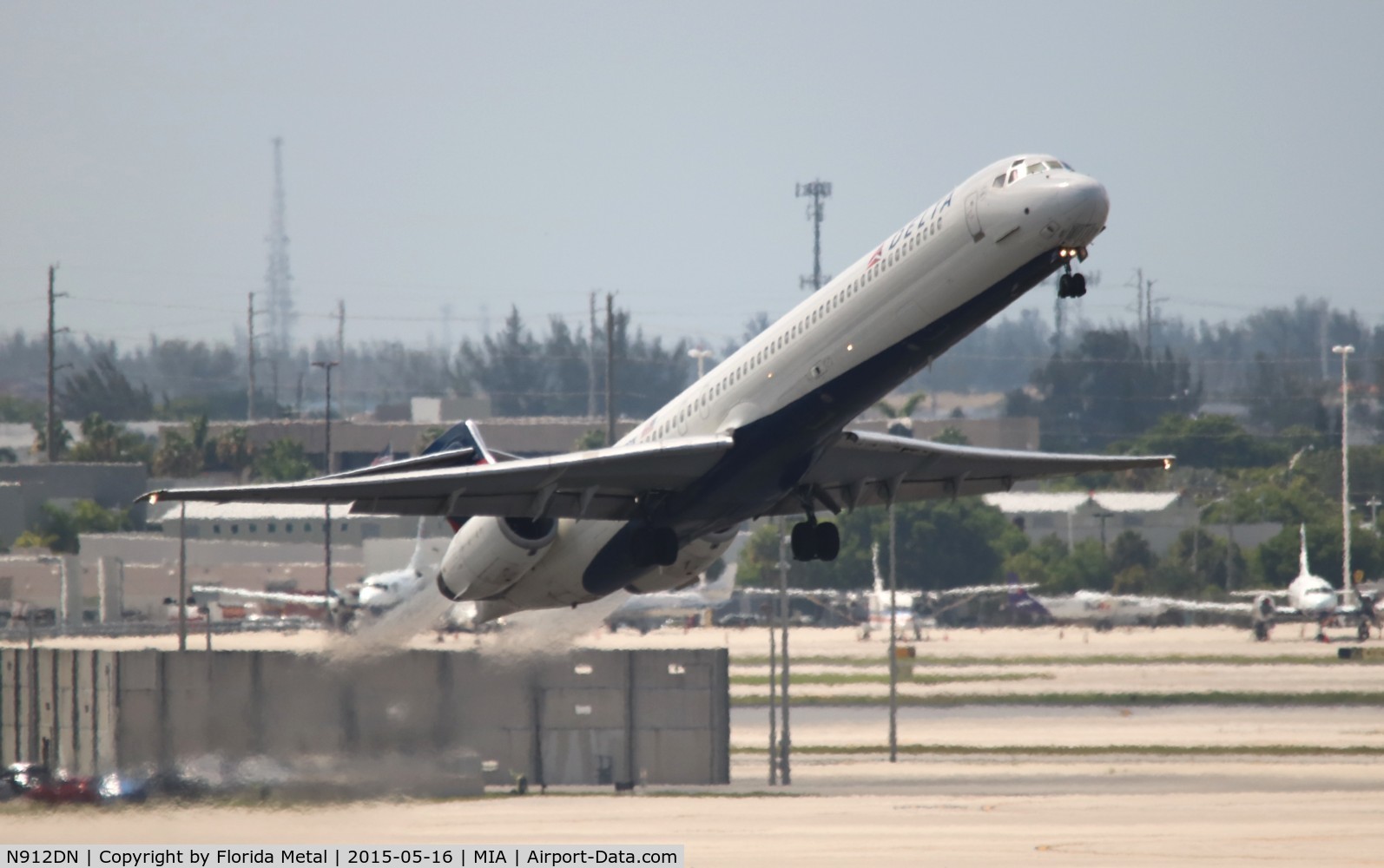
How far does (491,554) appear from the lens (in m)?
42.8

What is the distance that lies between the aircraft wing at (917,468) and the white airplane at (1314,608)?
2581 inches

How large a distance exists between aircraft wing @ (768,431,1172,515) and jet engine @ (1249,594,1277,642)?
64871mm

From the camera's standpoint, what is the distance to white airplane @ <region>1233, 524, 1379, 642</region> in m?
105

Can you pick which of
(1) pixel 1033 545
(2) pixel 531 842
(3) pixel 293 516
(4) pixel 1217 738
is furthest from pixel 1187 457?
(2) pixel 531 842

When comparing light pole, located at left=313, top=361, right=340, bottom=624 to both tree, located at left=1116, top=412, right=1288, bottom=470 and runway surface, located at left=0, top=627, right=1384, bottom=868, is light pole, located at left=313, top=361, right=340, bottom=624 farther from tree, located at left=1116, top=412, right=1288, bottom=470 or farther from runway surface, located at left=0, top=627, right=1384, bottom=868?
tree, located at left=1116, top=412, right=1288, bottom=470

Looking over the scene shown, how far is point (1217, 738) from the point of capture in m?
67.4

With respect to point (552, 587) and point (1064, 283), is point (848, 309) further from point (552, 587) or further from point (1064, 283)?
point (552, 587)

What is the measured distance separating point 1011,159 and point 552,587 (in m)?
16.1

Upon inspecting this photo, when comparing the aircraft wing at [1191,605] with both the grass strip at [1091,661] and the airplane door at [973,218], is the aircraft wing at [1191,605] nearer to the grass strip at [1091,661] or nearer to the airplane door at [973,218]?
the grass strip at [1091,661]

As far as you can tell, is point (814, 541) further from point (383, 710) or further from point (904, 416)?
point (904, 416)

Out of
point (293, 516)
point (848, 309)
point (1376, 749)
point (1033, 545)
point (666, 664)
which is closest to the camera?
point (848, 309)

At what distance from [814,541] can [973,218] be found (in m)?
11.3

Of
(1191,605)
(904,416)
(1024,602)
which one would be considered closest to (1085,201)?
(1191,605)

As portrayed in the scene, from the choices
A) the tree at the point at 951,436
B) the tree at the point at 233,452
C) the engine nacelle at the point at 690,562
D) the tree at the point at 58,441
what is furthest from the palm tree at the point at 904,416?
the engine nacelle at the point at 690,562
